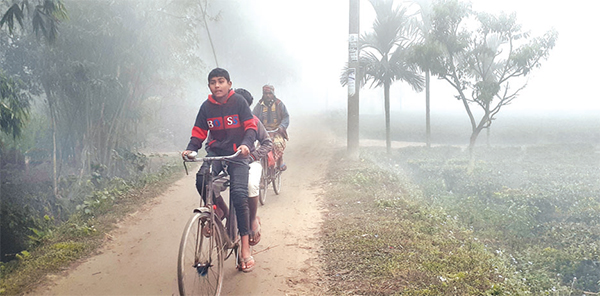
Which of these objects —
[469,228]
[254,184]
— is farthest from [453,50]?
[254,184]

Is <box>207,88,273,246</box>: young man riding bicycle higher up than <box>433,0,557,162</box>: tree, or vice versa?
<box>433,0,557,162</box>: tree

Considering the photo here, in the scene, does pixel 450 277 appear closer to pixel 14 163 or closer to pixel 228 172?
pixel 228 172

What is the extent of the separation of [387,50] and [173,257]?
498 inches

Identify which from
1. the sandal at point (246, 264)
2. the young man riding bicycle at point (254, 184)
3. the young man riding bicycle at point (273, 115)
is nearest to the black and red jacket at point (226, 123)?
the young man riding bicycle at point (254, 184)

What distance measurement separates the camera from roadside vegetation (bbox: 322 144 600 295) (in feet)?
14.9

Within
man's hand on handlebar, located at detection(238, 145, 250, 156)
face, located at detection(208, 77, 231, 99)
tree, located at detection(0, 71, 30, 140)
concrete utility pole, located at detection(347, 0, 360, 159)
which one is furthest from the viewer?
concrete utility pole, located at detection(347, 0, 360, 159)

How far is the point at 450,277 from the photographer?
439 cm

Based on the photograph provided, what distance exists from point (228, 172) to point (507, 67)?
37.0 feet

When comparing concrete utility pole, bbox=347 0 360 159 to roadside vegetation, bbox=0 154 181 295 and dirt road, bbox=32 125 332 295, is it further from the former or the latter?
roadside vegetation, bbox=0 154 181 295

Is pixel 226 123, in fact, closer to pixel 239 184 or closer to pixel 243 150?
pixel 243 150

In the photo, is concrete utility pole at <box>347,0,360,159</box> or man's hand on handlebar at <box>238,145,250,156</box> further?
concrete utility pole at <box>347,0,360,159</box>

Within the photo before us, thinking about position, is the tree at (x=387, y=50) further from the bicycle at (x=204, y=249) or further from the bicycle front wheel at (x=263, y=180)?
the bicycle at (x=204, y=249)

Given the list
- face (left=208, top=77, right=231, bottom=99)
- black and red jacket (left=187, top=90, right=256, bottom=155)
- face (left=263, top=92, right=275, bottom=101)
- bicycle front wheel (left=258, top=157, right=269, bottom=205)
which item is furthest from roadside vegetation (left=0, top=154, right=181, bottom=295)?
face (left=263, top=92, right=275, bottom=101)

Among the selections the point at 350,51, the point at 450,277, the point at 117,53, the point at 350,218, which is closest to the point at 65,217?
the point at 117,53
